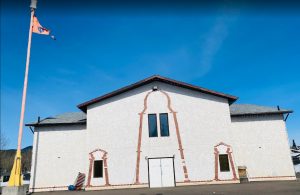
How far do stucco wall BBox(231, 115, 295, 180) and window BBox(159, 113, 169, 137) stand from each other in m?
6.15

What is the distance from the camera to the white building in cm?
2267

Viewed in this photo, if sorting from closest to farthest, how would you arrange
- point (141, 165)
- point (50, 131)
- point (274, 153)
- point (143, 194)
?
1. point (143, 194)
2. point (141, 165)
3. point (274, 153)
4. point (50, 131)

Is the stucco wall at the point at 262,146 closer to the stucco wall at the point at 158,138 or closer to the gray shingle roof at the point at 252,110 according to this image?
the gray shingle roof at the point at 252,110

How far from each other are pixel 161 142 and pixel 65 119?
10.5 metres

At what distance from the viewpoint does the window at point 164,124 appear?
23.5m

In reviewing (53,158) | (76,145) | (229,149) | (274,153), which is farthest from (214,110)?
(53,158)

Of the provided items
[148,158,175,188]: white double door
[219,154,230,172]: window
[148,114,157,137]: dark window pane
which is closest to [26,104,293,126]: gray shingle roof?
[219,154,230,172]: window

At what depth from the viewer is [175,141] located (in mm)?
23234

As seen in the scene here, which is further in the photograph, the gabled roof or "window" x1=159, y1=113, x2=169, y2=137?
the gabled roof

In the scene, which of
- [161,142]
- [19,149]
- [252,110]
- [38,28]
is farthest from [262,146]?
[38,28]

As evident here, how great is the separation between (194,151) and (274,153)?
771 cm

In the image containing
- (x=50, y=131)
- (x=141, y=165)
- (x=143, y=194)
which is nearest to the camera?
(x=143, y=194)

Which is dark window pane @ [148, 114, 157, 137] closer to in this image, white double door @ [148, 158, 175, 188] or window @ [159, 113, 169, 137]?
window @ [159, 113, 169, 137]

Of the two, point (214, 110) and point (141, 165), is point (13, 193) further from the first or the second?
point (214, 110)
